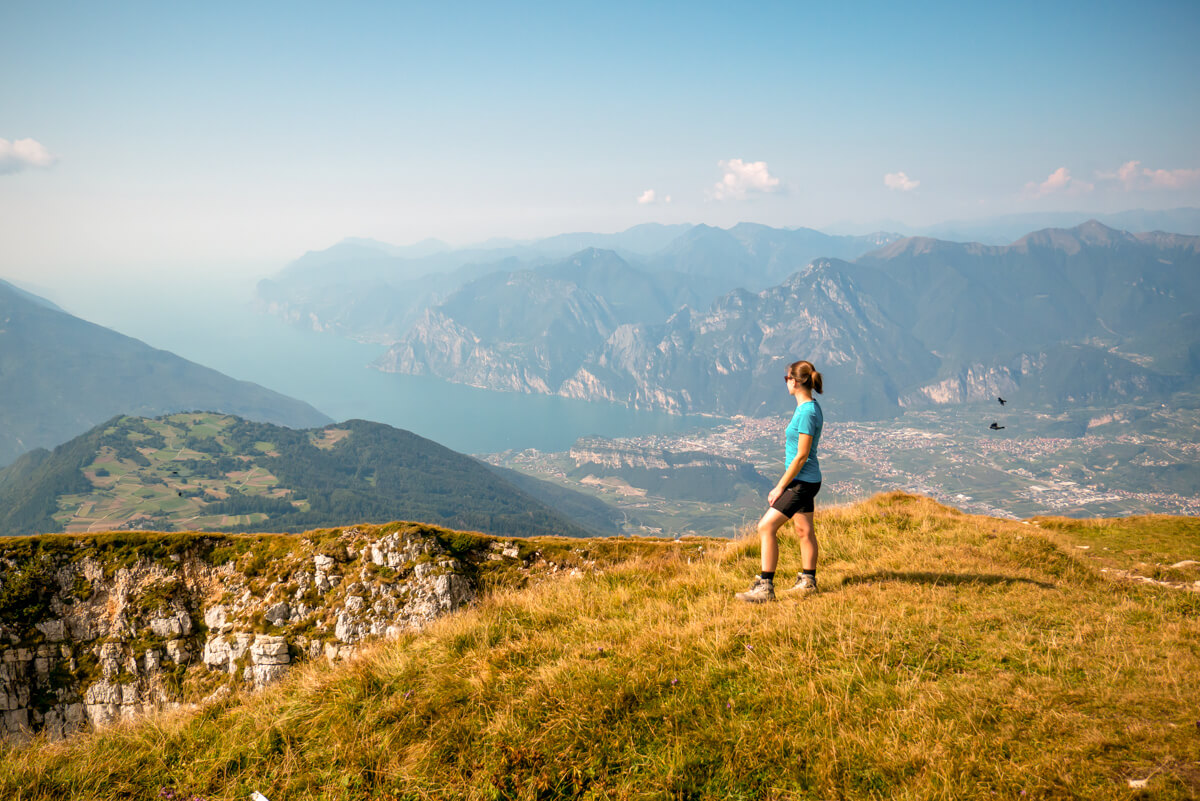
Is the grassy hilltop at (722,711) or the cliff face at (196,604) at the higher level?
the grassy hilltop at (722,711)

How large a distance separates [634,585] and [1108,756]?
564 cm

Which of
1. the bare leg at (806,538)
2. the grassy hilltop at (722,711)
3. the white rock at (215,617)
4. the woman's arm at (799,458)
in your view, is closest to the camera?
the grassy hilltop at (722,711)

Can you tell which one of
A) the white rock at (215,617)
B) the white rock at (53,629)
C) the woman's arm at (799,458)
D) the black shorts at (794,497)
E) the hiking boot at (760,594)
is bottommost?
the white rock at (53,629)

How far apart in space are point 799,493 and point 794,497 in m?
0.09

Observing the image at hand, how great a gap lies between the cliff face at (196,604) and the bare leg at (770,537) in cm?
471

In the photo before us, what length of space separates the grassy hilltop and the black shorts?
3.89 feet

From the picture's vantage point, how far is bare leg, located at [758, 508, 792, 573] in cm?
728

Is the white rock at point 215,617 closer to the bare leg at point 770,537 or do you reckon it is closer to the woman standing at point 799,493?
the woman standing at point 799,493

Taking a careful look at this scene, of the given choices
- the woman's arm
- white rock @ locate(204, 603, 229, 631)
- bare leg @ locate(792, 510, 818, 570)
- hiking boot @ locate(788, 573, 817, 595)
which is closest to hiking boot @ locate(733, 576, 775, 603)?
hiking boot @ locate(788, 573, 817, 595)

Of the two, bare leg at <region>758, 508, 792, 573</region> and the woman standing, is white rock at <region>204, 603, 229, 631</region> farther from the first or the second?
bare leg at <region>758, 508, 792, 573</region>

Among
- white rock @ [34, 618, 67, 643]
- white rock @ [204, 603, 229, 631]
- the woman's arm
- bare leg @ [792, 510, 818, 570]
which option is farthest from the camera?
white rock @ [34, 618, 67, 643]

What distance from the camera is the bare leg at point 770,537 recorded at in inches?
287

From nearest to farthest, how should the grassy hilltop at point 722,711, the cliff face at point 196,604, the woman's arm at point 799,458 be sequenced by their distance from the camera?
the grassy hilltop at point 722,711 < the woman's arm at point 799,458 < the cliff face at point 196,604

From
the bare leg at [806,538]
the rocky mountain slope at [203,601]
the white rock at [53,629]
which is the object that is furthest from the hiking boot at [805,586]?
the white rock at [53,629]
